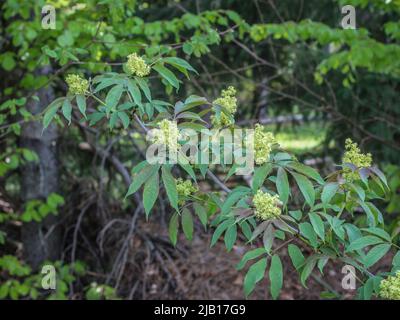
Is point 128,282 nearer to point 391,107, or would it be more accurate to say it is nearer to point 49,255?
point 49,255

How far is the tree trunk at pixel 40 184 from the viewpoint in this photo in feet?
14.6

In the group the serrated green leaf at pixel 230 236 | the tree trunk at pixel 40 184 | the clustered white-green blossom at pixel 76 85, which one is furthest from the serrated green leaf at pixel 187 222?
the tree trunk at pixel 40 184

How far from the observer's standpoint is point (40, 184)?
449cm

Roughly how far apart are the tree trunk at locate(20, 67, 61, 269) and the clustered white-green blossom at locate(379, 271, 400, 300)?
340 centimetres

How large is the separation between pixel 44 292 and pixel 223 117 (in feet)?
9.69

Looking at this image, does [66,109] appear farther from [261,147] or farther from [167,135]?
[261,147]

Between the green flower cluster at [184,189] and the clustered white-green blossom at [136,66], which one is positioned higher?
the clustered white-green blossom at [136,66]

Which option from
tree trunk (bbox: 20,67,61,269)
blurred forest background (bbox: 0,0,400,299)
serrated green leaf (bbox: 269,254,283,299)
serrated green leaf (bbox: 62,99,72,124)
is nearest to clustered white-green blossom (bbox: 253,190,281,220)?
serrated green leaf (bbox: 269,254,283,299)

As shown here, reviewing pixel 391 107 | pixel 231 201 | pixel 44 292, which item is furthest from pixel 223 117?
pixel 391 107

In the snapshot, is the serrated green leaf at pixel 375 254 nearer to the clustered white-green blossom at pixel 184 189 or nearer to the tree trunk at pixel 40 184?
the clustered white-green blossom at pixel 184 189

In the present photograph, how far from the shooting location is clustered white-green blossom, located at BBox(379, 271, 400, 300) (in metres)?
1.57

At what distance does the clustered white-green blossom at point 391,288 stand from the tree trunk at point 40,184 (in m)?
3.40

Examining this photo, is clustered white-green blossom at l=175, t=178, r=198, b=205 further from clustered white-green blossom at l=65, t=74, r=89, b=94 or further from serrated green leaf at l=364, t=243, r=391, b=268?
serrated green leaf at l=364, t=243, r=391, b=268

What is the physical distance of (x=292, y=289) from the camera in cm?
468
